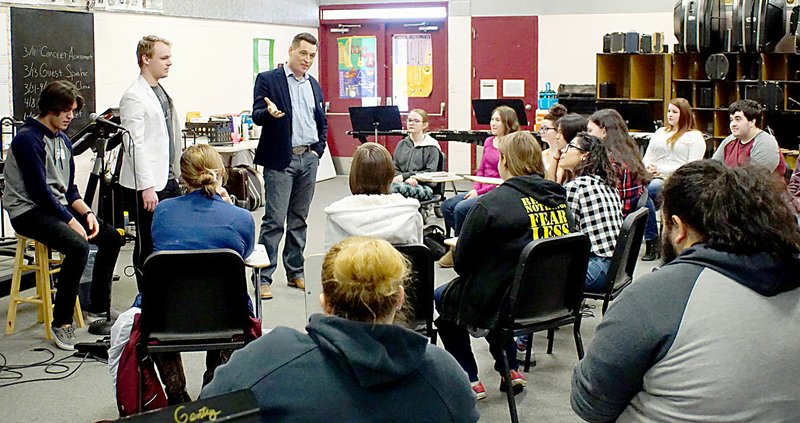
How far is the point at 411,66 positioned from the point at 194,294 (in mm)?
8901

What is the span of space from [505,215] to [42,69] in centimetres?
486

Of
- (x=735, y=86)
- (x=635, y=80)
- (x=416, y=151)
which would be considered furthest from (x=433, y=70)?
(x=416, y=151)

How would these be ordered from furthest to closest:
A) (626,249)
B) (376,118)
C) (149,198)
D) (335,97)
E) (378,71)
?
1. (335,97)
2. (378,71)
3. (376,118)
4. (149,198)
5. (626,249)

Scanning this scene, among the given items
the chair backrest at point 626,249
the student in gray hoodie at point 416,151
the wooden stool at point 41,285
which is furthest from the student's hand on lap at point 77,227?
the student in gray hoodie at point 416,151

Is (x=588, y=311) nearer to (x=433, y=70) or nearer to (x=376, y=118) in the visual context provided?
(x=376, y=118)

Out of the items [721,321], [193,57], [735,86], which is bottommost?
[721,321]

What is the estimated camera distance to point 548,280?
137 inches

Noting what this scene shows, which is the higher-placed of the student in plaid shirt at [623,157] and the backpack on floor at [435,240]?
the student in plaid shirt at [623,157]

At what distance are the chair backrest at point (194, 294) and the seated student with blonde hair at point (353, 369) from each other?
144 cm

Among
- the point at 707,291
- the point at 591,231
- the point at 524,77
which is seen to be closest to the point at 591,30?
→ the point at 524,77

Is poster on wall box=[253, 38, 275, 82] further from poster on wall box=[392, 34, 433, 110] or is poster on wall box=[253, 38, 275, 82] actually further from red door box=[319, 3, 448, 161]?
poster on wall box=[392, 34, 433, 110]

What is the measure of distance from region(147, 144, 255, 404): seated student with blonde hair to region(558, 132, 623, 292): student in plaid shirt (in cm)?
150

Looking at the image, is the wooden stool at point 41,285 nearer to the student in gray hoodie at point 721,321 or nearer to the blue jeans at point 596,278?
the blue jeans at point 596,278

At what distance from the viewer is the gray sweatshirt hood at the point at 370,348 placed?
170 centimetres
